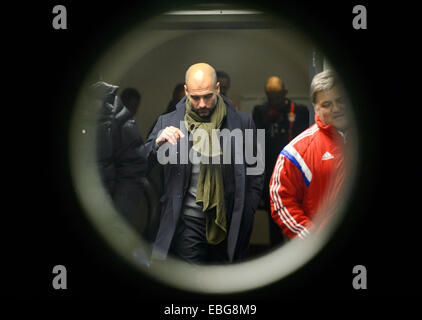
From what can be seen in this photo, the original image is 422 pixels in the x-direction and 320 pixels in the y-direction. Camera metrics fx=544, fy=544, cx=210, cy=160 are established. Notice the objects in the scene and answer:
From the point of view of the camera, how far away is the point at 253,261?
2059mm

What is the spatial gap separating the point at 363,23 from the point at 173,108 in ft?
2.53

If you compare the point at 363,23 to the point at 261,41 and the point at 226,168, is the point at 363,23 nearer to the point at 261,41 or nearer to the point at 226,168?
the point at 261,41

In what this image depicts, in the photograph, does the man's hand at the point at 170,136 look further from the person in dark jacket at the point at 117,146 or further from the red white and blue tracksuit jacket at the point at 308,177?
the red white and blue tracksuit jacket at the point at 308,177

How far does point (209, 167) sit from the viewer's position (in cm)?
199

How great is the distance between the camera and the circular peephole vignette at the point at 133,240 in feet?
6.48

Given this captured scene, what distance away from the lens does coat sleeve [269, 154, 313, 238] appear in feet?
6.38

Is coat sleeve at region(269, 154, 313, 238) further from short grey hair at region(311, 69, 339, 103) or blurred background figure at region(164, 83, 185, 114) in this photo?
blurred background figure at region(164, 83, 185, 114)

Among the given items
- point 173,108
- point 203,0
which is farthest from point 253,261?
point 203,0

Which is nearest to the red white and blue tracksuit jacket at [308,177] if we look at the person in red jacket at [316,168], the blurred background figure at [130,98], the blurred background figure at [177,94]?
the person in red jacket at [316,168]

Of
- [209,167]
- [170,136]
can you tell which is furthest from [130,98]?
[209,167]

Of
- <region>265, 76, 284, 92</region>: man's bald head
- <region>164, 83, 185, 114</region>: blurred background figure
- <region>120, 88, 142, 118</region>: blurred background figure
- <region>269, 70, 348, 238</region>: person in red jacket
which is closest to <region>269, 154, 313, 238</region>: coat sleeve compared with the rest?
<region>269, 70, 348, 238</region>: person in red jacket

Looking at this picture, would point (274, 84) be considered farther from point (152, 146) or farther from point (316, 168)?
point (152, 146)

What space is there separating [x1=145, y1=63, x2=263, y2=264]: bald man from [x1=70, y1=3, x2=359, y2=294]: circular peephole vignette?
0.06 meters

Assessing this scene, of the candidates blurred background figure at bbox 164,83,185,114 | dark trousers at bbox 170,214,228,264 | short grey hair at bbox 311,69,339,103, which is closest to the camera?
short grey hair at bbox 311,69,339,103
